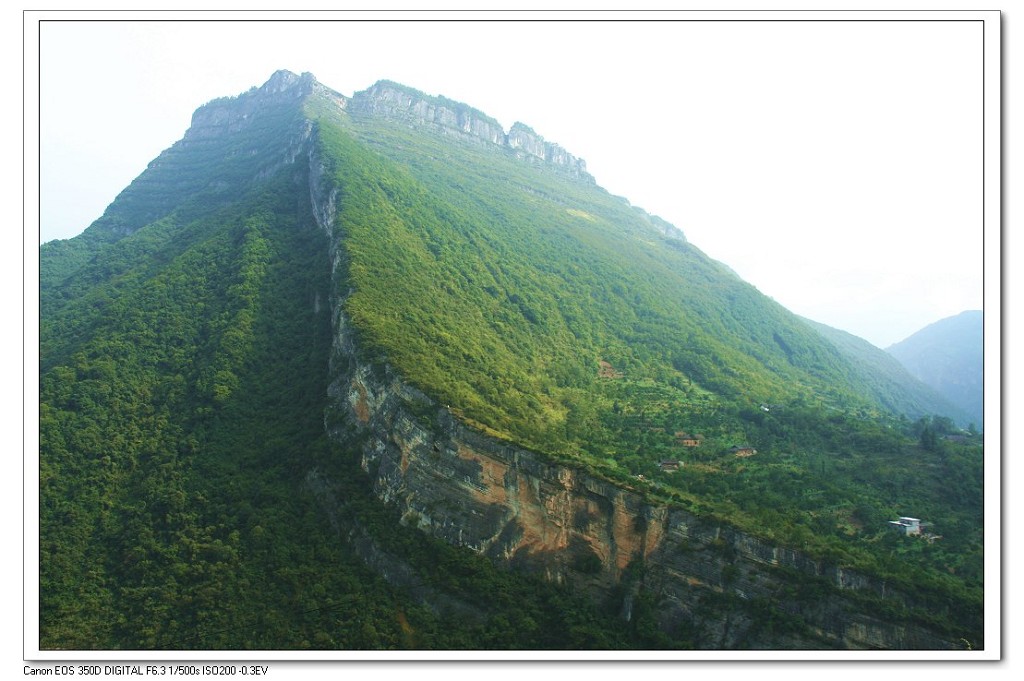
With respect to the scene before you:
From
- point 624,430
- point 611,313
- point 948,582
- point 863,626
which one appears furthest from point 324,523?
point 611,313

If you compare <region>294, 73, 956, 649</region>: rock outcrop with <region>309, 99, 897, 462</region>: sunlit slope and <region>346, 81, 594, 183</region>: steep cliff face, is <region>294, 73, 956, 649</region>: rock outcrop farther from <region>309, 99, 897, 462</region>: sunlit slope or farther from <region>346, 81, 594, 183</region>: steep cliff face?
<region>346, 81, 594, 183</region>: steep cliff face

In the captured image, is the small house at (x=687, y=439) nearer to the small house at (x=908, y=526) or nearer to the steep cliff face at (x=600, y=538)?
the small house at (x=908, y=526)

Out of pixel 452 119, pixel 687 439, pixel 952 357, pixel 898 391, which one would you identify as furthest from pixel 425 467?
pixel 952 357

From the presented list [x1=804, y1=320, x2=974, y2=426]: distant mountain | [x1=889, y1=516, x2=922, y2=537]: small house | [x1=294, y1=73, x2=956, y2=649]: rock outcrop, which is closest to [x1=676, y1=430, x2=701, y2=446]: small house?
[x1=889, y1=516, x2=922, y2=537]: small house

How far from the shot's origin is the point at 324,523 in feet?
107

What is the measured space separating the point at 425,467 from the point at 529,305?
30.6 meters

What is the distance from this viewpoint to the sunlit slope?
3978 cm

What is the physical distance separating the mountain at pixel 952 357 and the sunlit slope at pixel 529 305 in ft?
82.3

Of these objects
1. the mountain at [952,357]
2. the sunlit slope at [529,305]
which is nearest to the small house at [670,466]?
the sunlit slope at [529,305]

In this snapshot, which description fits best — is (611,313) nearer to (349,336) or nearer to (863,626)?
(349,336)

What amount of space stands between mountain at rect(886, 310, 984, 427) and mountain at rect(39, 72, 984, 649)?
44326mm

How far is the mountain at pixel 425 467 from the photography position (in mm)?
25938
